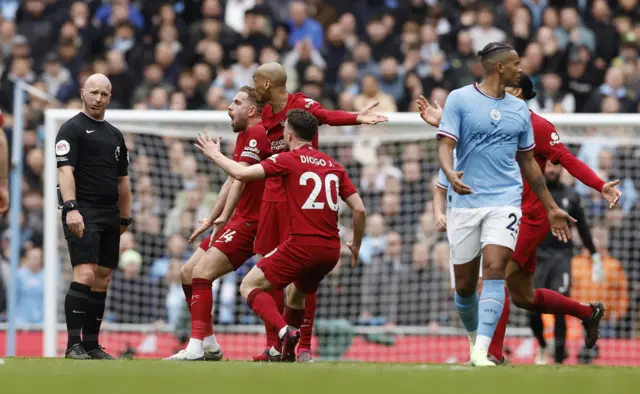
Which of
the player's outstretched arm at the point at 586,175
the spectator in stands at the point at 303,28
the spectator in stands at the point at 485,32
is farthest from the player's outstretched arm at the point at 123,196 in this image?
the spectator in stands at the point at 303,28

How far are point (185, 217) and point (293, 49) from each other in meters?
4.83

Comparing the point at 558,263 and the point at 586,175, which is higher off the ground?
the point at 586,175

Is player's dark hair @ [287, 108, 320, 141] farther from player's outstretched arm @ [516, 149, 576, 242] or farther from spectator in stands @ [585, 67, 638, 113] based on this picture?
spectator in stands @ [585, 67, 638, 113]

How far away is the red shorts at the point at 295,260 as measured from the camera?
1018 centimetres

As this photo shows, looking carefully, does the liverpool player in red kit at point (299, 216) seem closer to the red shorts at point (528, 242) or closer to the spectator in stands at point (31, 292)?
the red shorts at point (528, 242)

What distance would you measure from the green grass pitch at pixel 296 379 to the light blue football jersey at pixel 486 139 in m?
1.43

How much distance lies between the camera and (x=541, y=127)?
10797 millimetres

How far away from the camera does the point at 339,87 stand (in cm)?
1945

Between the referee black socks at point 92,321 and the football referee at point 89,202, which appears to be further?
the referee black socks at point 92,321

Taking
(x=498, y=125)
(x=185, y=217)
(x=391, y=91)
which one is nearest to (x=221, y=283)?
(x=185, y=217)

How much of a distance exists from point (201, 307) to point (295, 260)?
109cm

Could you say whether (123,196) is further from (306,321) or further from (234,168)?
(306,321)

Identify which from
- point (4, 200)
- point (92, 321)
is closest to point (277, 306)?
point (92, 321)

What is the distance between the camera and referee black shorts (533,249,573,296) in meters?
14.4
